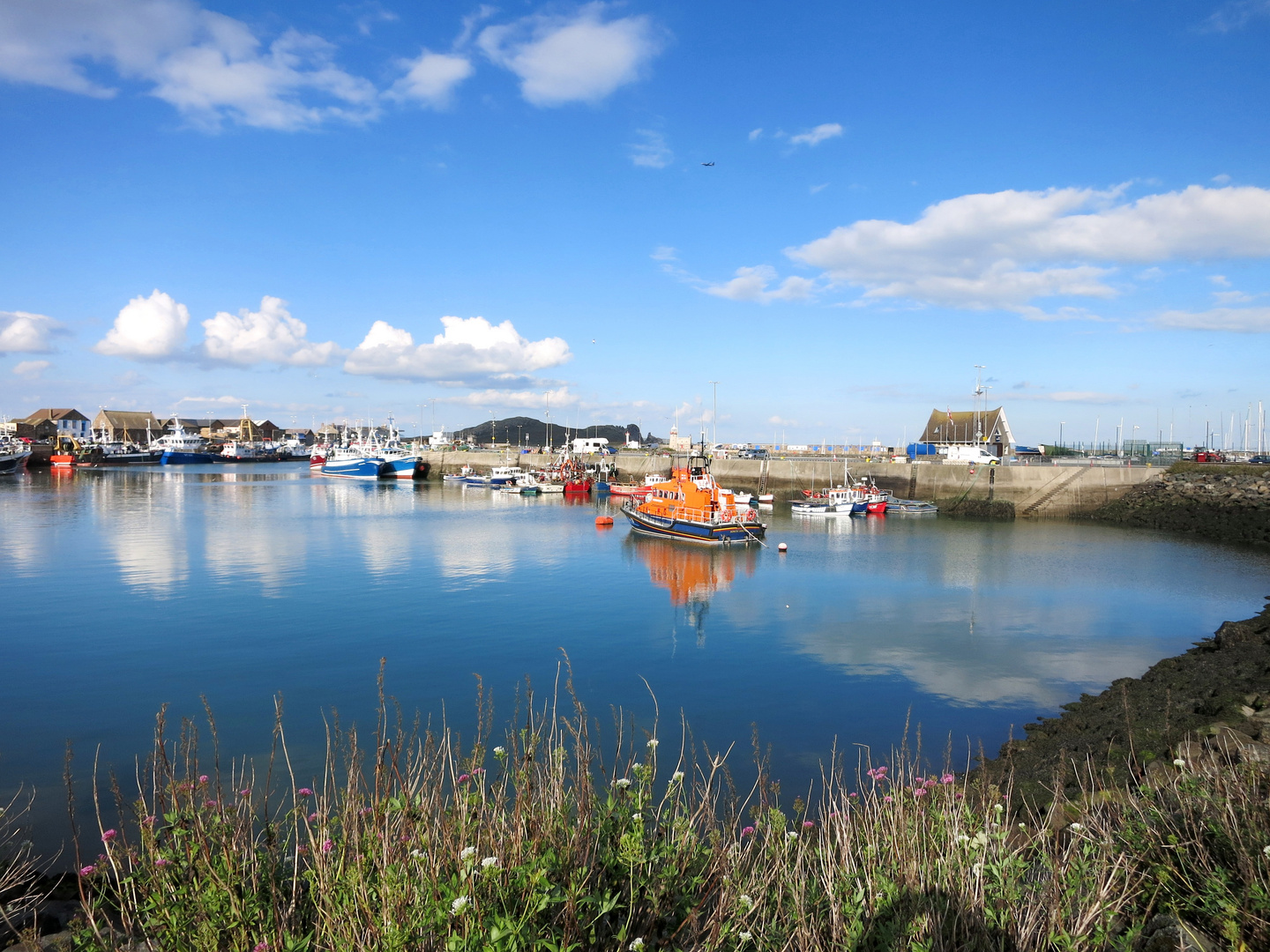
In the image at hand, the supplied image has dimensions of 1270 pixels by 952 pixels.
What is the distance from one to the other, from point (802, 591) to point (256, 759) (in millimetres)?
17419

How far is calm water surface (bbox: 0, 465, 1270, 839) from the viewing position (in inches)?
486

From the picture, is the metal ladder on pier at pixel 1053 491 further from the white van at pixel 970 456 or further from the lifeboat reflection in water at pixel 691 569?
the lifeboat reflection in water at pixel 691 569

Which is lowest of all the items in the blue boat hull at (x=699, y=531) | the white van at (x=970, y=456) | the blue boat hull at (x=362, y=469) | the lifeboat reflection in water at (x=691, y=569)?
the lifeboat reflection in water at (x=691, y=569)

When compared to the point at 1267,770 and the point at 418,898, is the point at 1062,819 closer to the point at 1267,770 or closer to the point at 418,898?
the point at 1267,770

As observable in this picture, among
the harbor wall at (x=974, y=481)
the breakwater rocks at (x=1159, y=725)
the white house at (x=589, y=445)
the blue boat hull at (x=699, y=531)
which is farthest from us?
the white house at (x=589, y=445)

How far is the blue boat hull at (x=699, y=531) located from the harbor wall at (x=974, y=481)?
66.7 ft

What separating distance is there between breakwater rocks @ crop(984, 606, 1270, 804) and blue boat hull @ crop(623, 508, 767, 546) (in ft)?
65.7

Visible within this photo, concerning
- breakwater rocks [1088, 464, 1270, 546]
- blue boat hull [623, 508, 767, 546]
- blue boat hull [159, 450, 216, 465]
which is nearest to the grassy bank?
blue boat hull [623, 508, 767, 546]

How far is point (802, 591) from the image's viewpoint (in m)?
23.9

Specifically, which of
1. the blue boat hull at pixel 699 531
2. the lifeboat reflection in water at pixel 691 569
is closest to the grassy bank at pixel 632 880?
the lifeboat reflection in water at pixel 691 569

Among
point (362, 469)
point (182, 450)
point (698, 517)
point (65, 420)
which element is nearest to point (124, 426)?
point (65, 420)

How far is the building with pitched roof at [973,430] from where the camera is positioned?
68.1 meters

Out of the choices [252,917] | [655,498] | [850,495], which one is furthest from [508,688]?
[850,495]

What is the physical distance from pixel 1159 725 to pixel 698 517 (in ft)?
83.0
